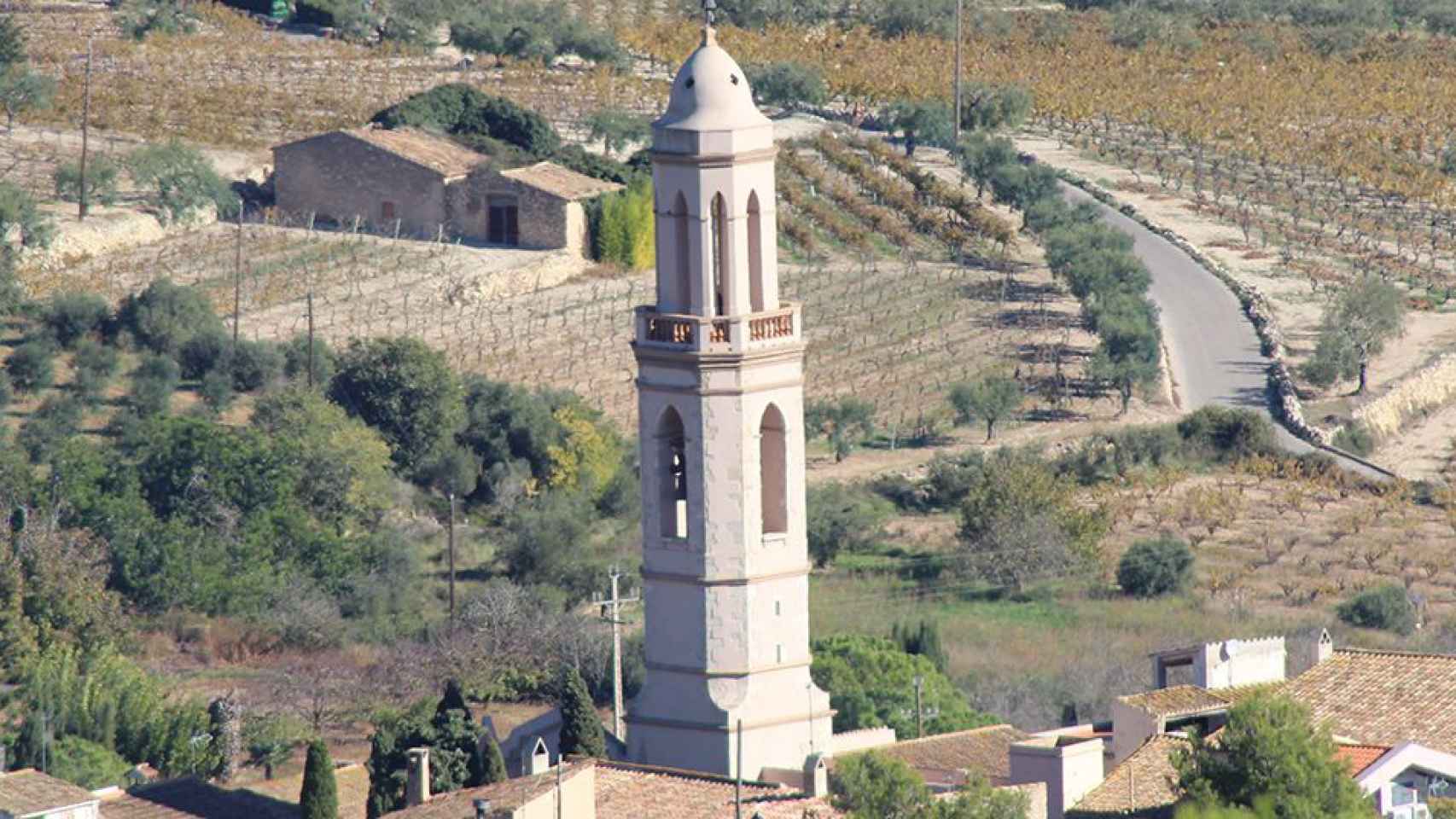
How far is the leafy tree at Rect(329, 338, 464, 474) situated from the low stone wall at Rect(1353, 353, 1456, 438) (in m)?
14.6

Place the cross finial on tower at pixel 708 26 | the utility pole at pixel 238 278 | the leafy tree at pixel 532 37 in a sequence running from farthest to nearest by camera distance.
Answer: the leafy tree at pixel 532 37 → the utility pole at pixel 238 278 → the cross finial on tower at pixel 708 26

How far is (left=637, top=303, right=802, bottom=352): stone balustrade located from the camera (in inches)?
1528

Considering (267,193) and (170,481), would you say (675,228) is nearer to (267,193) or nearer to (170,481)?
(170,481)

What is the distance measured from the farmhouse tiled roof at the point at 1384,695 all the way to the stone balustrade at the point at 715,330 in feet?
19.2

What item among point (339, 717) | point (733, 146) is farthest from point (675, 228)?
point (339, 717)

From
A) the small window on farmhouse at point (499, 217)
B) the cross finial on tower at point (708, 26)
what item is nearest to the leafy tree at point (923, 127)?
the small window on farmhouse at point (499, 217)

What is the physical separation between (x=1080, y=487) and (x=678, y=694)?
27628 millimetres

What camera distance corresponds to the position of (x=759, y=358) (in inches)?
1534

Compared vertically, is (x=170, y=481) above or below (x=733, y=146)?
below

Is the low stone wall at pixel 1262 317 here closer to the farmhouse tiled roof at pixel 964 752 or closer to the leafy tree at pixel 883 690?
the leafy tree at pixel 883 690

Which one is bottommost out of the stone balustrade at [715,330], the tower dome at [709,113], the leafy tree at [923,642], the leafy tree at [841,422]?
the leafy tree at [923,642]

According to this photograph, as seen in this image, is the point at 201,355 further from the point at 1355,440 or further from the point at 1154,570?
the point at 1355,440

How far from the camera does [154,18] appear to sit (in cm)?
9900

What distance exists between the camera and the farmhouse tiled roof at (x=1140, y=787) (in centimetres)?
3788
